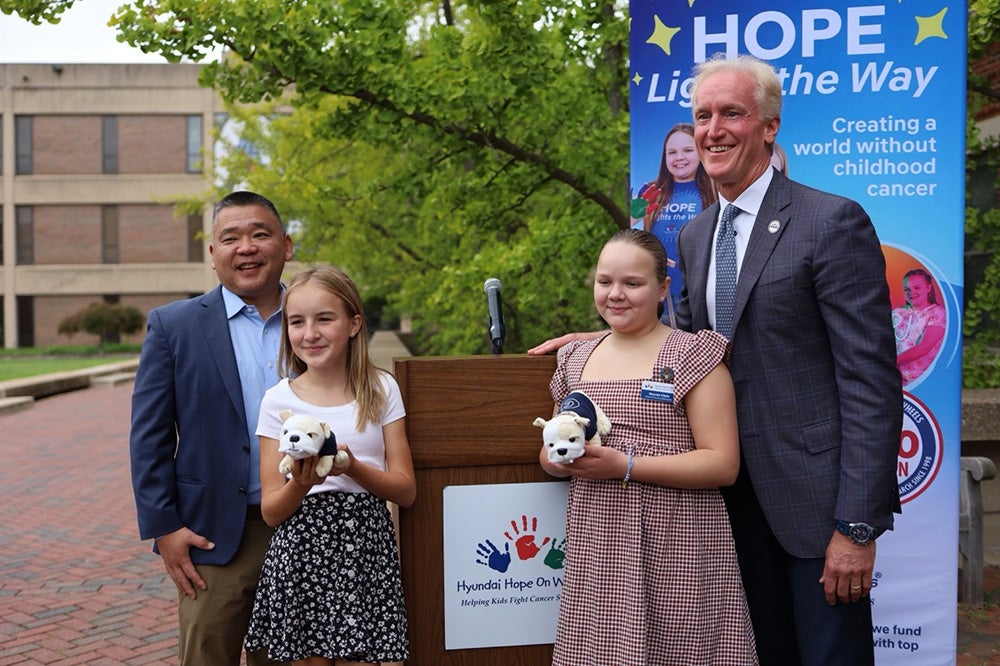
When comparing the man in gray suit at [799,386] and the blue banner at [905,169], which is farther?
the blue banner at [905,169]

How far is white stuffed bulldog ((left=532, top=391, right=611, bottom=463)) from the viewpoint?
235 centimetres

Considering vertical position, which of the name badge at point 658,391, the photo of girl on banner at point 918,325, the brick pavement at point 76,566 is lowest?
the brick pavement at point 76,566

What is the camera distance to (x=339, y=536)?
8.96ft

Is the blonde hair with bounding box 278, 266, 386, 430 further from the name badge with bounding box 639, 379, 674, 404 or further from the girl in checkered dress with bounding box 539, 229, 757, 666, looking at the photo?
the name badge with bounding box 639, 379, 674, 404

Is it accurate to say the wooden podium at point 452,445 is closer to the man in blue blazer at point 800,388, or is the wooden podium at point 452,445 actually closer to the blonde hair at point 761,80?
the man in blue blazer at point 800,388

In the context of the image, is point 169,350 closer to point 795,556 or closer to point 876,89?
point 795,556

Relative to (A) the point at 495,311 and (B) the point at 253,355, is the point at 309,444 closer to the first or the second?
(A) the point at 495,311

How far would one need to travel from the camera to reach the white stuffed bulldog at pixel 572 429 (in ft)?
7.72

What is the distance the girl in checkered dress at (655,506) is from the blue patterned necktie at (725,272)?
0.13 metres

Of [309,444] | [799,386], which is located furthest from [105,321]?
[799,386]

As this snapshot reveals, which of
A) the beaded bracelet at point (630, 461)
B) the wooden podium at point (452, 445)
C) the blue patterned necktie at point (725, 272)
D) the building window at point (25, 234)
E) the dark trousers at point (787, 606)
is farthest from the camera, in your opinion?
the building window at point (25, 234)

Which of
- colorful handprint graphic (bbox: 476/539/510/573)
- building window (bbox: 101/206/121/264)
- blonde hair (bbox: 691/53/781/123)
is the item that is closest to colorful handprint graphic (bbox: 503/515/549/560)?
colorful handprint graphic (bbox: 476/539/510/573)

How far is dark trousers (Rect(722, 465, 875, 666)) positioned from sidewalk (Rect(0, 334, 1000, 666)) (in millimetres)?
2436

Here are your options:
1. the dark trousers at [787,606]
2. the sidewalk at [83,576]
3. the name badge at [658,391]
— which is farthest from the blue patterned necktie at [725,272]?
the sidewalk at [83,576]
